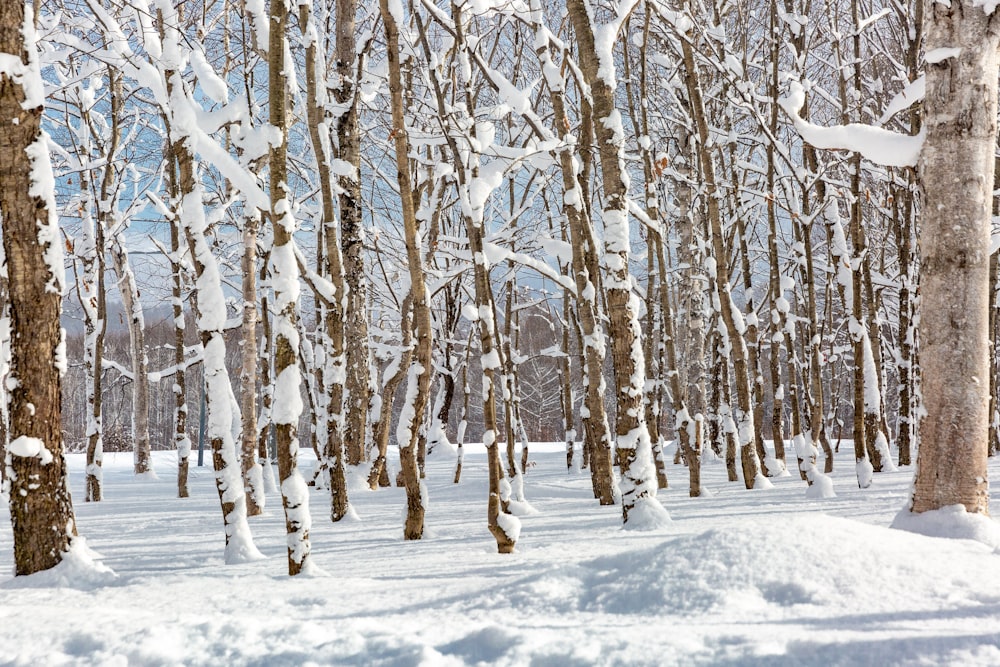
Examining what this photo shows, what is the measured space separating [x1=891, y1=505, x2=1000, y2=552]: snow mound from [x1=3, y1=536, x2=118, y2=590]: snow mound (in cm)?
486

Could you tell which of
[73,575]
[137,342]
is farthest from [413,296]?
[137,342]

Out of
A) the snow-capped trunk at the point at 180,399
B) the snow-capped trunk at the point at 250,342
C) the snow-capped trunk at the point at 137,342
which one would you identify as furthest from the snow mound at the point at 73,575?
the snow-capped trunk at the point at 137,342

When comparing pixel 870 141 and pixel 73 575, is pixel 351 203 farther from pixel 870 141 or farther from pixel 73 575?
pixel 870 141

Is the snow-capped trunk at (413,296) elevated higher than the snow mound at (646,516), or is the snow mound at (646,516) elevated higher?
the snow-capped trunk at (413,296)

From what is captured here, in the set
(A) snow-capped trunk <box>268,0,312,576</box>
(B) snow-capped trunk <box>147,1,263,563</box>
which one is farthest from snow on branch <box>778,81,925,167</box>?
(B) snow-capped trunk <box>147,1,263,563</box>

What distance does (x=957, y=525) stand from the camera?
165 inches

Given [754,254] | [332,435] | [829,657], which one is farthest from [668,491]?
[754,254]

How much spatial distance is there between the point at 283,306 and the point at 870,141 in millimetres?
4072

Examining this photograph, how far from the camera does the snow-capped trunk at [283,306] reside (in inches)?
181

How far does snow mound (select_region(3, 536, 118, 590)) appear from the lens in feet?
14.1

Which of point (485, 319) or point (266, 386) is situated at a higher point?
point (485, 319)

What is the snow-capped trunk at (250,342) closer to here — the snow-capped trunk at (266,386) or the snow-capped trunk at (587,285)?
the snow-capped trunk at (266,386)

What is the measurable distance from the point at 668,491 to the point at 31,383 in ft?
24.9

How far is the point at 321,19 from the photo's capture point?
12.4 meters
